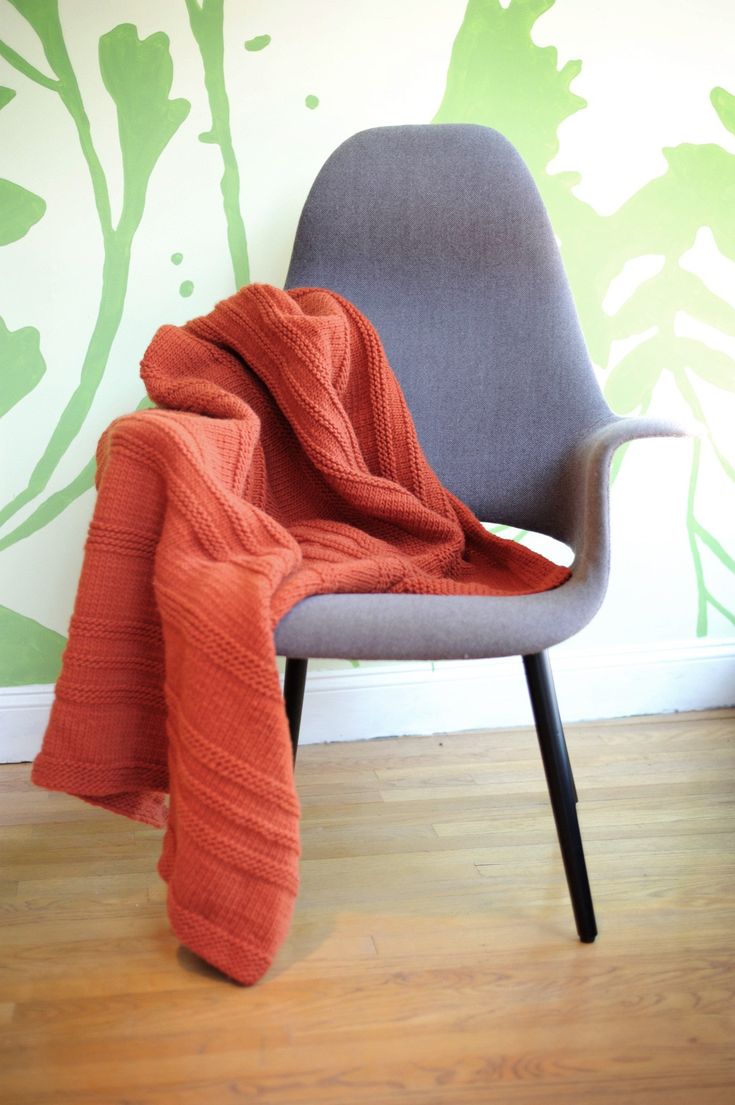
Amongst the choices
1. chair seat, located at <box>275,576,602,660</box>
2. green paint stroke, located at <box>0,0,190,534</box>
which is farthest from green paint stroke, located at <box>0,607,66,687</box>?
chair seat, located at <box>275,576,602,660</box>

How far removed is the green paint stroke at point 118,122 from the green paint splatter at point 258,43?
0.13 m

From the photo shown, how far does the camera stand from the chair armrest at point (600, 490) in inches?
39.6

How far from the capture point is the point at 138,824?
4.50ft

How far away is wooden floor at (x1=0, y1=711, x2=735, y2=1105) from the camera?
829 millimetres

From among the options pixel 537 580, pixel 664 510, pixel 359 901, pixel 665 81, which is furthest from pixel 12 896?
pixel 665 81

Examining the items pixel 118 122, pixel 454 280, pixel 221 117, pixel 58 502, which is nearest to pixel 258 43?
pixel 221 117

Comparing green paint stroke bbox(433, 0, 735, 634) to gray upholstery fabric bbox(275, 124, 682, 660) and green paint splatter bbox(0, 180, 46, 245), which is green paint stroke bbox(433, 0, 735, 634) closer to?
gray upholstery fabric bbox(275, 124, 682, 660)

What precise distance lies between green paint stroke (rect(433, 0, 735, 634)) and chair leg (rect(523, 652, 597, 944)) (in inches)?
30.9

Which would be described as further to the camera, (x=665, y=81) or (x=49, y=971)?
(x=665, y=81)

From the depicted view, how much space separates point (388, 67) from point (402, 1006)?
140 cm

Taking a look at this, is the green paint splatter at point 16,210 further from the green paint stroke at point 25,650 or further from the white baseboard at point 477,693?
the white baseboard at point 477,693

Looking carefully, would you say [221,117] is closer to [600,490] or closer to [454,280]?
[454,280]

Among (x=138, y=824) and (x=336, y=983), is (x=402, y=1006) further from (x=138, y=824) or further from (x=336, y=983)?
(x=138, y=824)

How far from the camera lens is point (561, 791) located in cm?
103
